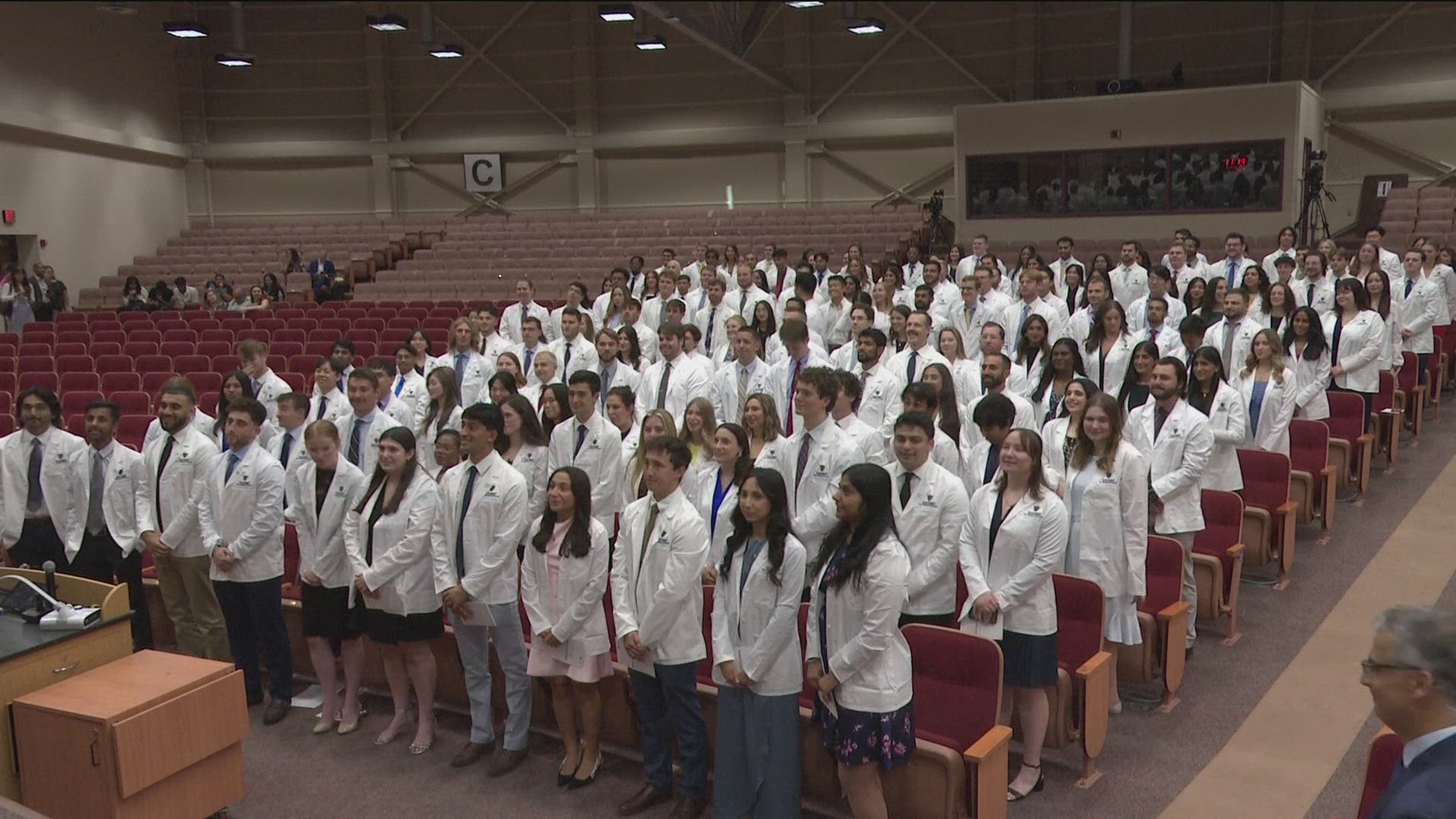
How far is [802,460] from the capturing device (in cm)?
532

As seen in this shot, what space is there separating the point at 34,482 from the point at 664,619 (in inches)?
150

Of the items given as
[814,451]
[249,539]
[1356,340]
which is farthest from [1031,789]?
[1356,340]

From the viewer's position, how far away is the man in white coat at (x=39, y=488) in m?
5.57

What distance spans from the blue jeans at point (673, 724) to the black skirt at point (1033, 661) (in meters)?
1.21

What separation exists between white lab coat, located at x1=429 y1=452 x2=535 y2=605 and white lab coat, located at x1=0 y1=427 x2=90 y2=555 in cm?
225

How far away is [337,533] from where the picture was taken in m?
5.00

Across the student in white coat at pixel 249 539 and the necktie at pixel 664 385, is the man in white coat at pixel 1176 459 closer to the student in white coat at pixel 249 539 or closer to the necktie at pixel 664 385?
the necktie at pixel 664 385

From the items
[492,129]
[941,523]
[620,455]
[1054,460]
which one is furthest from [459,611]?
[492,129]

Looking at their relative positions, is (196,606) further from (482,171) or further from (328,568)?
(482,171)

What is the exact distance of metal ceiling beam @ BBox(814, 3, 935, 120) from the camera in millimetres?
19656

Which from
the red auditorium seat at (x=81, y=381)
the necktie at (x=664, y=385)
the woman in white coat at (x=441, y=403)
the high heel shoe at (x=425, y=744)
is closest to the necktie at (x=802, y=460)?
the high heel shoe at (x=425, y=744)

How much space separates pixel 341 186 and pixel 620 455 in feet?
61.7

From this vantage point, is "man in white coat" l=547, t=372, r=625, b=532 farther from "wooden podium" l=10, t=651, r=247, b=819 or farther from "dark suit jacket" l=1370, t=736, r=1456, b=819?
"dark suit jacket" l=1370, t=736, r=1456, b=819

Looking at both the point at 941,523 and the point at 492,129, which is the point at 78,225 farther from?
the point at 941,523
